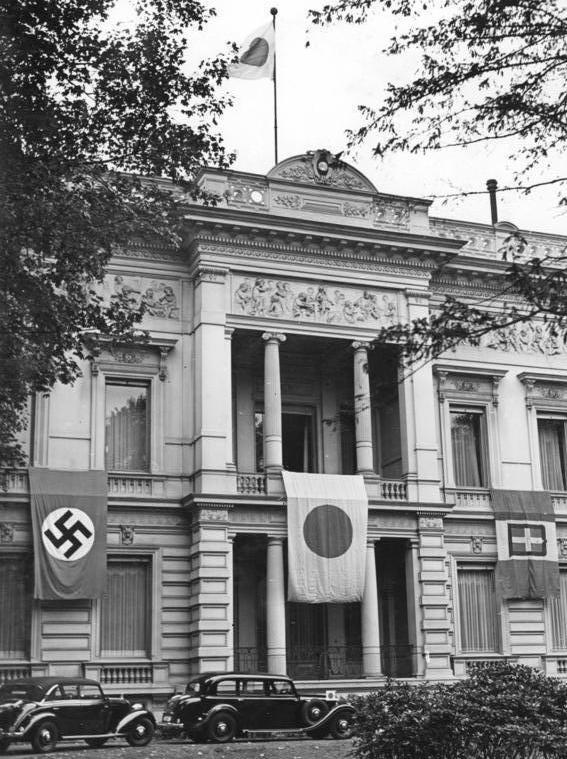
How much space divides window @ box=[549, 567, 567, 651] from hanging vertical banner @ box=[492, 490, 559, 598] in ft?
2.18

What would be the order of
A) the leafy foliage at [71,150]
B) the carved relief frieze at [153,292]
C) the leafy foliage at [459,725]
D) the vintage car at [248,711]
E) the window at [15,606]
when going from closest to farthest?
1. the leafy foliage at [459,725]
2. the leafy foliage at [71,150]
3. the vintage car at [248,711]
4. the window at [15,606]
5. the carved relief frieze at [153,292]

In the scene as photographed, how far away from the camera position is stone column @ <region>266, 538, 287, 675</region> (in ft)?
94.6

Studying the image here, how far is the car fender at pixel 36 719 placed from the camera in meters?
21.6

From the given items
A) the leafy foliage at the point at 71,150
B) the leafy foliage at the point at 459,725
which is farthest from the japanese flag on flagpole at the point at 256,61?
the leafy foliage at the point at 459,725

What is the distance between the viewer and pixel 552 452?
35.6 meters

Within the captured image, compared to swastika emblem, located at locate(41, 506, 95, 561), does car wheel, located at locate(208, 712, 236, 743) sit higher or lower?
lower

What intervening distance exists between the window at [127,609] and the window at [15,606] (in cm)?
191

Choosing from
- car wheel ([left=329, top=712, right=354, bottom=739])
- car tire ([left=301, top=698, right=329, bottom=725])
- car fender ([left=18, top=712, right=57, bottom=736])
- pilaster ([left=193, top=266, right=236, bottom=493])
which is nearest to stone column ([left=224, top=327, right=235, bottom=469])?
pilaster ([left=193, top=266, right=236, bottom=493])

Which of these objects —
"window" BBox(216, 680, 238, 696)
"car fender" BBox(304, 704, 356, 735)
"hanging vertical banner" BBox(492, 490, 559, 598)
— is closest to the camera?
"car fender" BBox(304, 704, 356, 735)

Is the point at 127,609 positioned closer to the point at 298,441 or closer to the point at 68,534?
the point at 68,534

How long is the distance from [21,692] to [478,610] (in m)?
14.9

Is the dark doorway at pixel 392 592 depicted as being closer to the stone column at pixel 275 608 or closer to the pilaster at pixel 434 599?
the pilaster at pixel 434 599

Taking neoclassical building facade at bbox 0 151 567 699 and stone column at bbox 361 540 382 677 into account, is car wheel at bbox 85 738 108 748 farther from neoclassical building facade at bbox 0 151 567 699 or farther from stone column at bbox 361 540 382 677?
stone column at bbox 361 540 382 677

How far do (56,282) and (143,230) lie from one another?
6.39 ft
